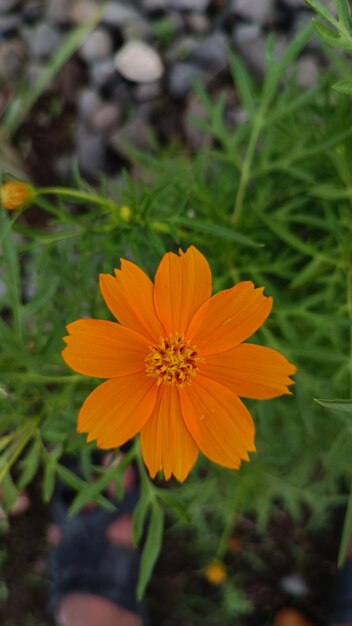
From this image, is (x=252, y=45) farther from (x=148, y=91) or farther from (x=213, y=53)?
(x=148, y=91)

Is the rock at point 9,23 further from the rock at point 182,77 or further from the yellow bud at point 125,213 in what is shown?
the yellow bud at point 125,213

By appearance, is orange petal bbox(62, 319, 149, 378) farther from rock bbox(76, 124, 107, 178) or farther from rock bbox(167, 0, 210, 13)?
rock bbox(167, 0, 210, 13)

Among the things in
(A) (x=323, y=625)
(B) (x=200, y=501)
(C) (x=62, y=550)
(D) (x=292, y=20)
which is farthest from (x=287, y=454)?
(D) (x=292, y=20)

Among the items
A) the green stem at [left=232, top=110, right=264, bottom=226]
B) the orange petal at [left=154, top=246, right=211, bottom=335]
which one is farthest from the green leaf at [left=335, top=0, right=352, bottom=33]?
the green stem at [left=232, top=110, right=264, bottom=226]

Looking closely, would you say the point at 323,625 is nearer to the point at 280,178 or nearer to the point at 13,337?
the point at 280,178

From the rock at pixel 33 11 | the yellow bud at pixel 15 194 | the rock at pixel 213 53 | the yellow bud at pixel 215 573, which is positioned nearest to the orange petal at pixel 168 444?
the yellow bud at pixel 15 194

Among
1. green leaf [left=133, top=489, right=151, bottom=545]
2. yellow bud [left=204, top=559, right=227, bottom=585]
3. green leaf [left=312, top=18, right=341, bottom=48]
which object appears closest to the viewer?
green leaf [left=312, top=18, right=341, bottom=48]

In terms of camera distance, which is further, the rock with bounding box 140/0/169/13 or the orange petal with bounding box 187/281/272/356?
the rock with bounding box 140/0/169/13

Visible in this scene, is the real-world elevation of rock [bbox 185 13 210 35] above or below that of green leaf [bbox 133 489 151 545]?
above
